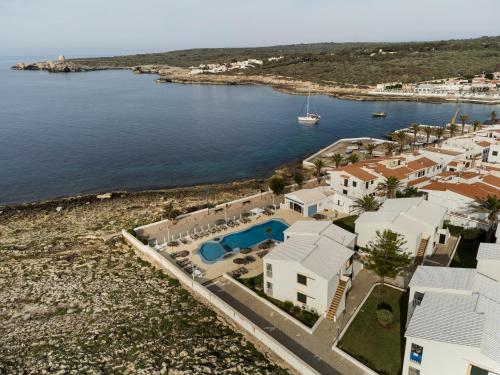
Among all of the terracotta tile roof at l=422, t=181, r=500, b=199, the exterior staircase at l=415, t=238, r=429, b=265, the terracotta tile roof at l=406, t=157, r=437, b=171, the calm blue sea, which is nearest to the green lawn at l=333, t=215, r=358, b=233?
the exterior staircase at l=415, t=238, r=429, b=265

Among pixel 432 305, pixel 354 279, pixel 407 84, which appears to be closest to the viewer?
pixel 432 305

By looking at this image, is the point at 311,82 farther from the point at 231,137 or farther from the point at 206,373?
the point at 206,373

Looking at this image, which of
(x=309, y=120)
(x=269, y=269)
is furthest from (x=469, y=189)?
(x=309, y=120)

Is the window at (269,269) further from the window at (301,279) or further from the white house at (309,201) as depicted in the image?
the white house at (309,201)

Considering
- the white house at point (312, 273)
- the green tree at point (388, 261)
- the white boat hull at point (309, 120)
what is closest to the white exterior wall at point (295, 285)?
the white house at point (312, 273)

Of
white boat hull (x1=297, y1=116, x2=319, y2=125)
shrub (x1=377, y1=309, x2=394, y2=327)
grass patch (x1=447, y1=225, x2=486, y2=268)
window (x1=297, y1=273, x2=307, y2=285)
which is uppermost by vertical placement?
window (x1=297, y1=273, x2=307, y2=285)

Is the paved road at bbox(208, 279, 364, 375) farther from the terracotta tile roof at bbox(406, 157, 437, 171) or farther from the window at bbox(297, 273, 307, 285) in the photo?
the terracotta tile roof at bbox(406, 157, 437, 171)

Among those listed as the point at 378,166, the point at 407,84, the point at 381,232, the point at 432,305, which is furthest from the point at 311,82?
the point at 432,305
